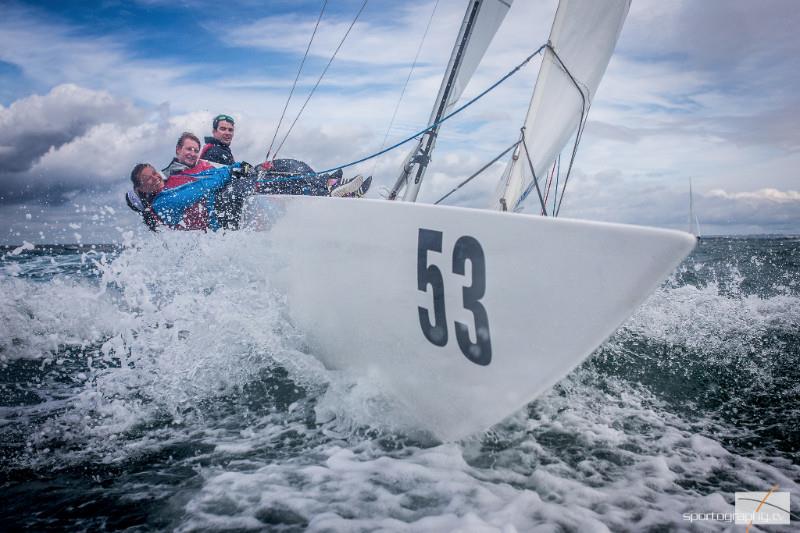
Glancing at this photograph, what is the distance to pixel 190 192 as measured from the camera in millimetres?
3322

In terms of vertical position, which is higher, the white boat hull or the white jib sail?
the white jib sail

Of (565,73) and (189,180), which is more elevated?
(565,73)

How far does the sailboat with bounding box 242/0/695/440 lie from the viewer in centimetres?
148

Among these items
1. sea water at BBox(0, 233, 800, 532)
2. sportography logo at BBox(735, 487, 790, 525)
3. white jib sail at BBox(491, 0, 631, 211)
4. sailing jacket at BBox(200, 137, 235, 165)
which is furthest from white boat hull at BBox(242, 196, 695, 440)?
sailing jacket at BBox(200, 137, 235, 165)

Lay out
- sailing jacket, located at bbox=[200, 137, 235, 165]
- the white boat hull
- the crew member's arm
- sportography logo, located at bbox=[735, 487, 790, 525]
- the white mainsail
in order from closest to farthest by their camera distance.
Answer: the white boat hull → sportography logo, located at bbox=[735, 487, 790, 525] → the crew member's arm → the white mainsail → sailing jacket, located at bbox=[200, 137, 235, 165]

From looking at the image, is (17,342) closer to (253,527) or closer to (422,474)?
(253,527)

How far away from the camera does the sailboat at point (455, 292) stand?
1478mm

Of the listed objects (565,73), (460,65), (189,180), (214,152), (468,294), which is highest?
(460,65)

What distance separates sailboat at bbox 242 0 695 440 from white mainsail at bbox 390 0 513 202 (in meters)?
1.56

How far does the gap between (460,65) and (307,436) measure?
3.21 meters

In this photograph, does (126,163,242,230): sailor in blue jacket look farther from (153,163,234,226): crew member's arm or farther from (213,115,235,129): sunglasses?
(213,115,235,129): sunglasses

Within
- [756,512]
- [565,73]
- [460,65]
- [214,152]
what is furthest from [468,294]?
[214,152]

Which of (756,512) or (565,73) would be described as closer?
(756,512)

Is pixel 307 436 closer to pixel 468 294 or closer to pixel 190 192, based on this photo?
pixel 468 294
